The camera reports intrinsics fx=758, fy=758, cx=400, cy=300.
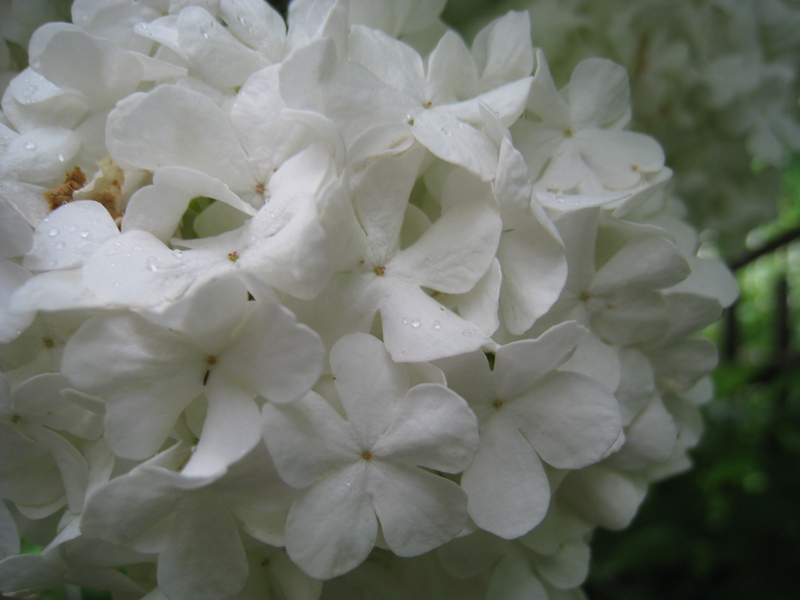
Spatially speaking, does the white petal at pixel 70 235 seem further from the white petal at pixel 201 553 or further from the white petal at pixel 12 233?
the white petal at pixel 201 553

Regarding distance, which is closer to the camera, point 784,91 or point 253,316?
point 253,316

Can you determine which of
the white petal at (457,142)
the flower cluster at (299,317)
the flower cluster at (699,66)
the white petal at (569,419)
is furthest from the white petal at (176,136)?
the flower cluster at (699,66)

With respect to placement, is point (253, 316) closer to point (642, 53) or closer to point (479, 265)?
point (479, 265)

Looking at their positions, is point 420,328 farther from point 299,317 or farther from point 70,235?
point 70,235

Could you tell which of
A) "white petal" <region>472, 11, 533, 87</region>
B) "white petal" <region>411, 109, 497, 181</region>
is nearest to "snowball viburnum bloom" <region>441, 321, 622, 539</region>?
"white petal" <region>411, 109, 497, 181</region>

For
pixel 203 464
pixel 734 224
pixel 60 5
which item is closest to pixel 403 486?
pixel 203 464

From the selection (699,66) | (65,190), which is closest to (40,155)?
(65,190)

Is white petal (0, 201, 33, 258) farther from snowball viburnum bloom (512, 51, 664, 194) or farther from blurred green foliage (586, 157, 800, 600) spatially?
blurred green foliage (586, 157, 800, 600)
